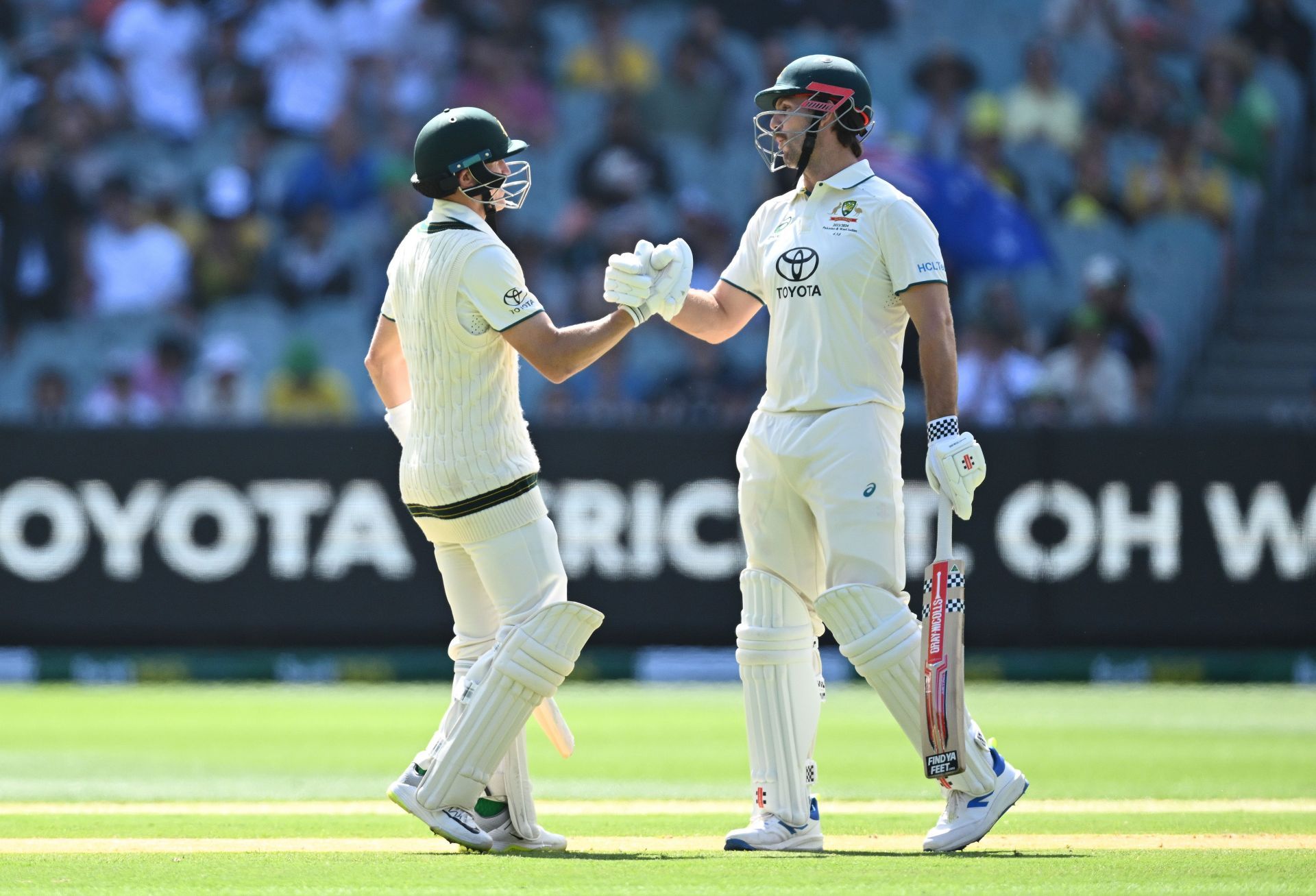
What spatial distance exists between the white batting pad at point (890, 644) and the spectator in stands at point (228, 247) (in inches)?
404

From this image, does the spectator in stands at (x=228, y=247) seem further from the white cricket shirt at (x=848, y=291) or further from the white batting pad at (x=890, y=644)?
the white batting pad at (x=890, y=644)

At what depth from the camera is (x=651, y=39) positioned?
16.3 metres

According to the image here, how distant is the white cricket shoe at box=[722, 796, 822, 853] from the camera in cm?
540

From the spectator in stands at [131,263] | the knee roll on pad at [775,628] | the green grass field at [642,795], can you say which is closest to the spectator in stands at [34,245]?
the spectator in stands at [131,263]

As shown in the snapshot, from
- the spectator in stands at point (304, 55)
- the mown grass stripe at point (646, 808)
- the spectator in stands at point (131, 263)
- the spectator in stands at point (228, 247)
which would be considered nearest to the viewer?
the mown grass stripe at point (646, 808)

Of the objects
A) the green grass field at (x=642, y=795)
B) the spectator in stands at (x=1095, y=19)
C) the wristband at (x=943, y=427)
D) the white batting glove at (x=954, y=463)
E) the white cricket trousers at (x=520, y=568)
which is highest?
the spectator in stands at (x=1095, y=19)

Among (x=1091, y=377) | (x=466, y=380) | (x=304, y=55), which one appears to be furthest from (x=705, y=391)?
(x=466, y=380)

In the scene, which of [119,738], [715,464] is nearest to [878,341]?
[119,738]

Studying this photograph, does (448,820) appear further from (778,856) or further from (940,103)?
(940,103)

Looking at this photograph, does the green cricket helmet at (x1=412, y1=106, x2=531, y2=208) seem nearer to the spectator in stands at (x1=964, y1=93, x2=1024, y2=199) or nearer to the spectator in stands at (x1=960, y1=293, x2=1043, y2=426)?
the spectator in stands at (x1=960, y1=293, x2=1043, y2=426)

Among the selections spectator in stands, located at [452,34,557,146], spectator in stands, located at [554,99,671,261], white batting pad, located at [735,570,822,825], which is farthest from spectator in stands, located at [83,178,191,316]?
white batting pad, located at [735,570,822,825]

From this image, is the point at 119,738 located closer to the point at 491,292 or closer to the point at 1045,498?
the point at 491,292

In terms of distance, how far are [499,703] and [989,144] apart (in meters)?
10.4

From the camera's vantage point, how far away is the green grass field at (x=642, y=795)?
4832 millimetres
